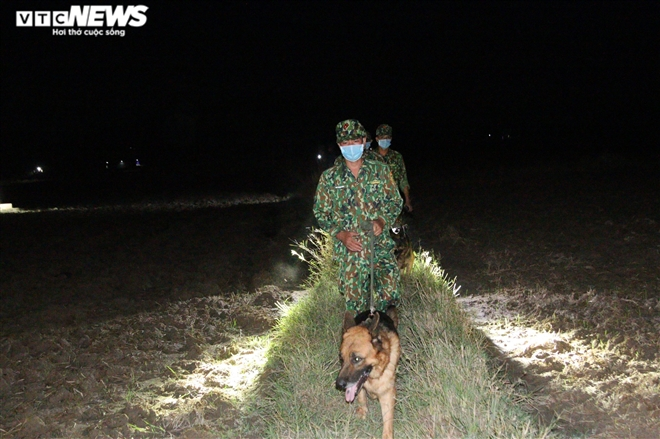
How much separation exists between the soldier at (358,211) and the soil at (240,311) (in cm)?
139

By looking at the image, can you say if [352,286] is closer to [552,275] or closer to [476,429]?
[476,429]

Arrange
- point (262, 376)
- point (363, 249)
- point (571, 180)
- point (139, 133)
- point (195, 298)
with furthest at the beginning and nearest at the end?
1. point (139, 133)
2. point (571, 180)
3. point (195, 298)
4. point (262, 376)
5. point (363, 249)

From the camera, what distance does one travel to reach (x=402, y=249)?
7.09 metres

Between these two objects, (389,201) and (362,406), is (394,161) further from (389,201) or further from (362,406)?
(362,406)

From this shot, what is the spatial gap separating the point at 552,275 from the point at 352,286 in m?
4.29

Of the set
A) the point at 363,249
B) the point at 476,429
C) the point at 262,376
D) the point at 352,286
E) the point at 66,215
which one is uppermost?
the point at 363,249

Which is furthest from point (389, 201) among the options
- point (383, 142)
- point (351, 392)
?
point (383, 142)

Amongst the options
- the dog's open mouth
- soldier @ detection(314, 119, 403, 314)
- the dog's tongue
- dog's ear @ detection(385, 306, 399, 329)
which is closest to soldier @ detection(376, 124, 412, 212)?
soldier @ detection(314, 119, 403, 314)

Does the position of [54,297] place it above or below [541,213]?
below

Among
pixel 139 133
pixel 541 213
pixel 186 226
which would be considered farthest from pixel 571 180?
pixel 139 133

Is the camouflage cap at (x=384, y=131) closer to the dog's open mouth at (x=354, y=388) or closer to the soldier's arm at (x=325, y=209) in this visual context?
the soldier's arm at (x=325, y=209)

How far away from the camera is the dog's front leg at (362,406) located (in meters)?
4.58

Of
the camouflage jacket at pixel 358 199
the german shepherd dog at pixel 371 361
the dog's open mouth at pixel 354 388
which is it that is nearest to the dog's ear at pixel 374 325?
the german shepherd dog at pixel 371 361

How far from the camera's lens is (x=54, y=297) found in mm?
9180
